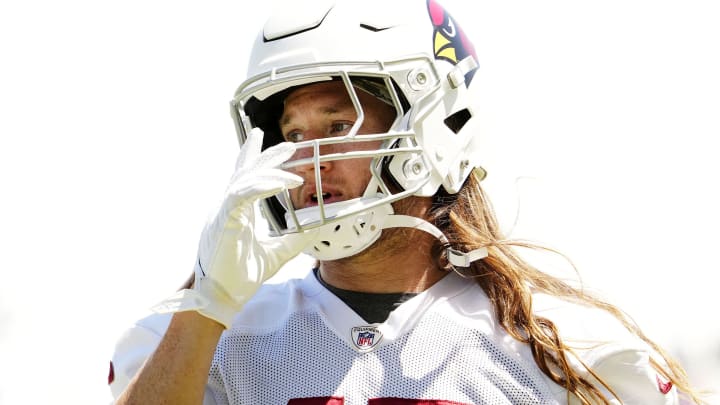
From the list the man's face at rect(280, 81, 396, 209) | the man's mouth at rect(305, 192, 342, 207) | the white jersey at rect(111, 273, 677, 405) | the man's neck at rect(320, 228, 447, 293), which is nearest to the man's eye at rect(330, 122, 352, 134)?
the man's face at rect(280, 81, 396, 209)

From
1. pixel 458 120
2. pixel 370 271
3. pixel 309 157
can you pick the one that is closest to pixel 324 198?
pixel 309 157

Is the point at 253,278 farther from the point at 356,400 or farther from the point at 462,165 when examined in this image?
the point at 462,165

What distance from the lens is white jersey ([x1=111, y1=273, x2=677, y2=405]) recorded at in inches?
87.7

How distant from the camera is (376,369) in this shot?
228 centimetres

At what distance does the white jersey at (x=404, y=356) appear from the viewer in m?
2.23

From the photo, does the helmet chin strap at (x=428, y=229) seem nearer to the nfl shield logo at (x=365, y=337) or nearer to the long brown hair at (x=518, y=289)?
the long brown hair at (x=518, y=289)

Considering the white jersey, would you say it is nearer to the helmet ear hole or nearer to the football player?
the football player

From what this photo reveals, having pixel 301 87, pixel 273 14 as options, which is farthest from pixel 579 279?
pixel 273 14

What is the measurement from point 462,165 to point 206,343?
0.84 meters

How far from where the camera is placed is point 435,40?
8.41 feet

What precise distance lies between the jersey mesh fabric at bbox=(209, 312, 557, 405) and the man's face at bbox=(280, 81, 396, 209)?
32cm

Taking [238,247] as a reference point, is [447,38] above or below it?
above

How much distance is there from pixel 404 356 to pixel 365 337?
0.34 ft

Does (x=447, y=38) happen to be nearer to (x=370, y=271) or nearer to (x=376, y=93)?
(x=376, y=93)
